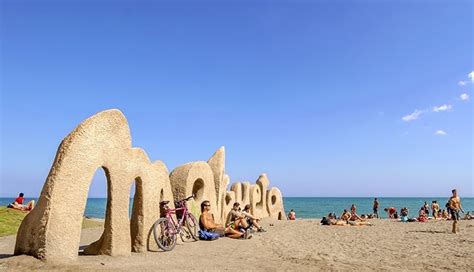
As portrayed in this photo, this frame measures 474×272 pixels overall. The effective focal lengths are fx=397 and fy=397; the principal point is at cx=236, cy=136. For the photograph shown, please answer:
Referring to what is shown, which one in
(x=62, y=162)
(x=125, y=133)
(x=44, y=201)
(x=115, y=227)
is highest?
(x=125, y=133)

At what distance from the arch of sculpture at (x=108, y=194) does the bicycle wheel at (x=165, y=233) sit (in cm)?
26

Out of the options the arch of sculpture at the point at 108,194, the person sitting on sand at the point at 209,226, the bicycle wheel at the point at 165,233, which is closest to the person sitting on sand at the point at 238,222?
the person sitting on sand at the point at 209,226

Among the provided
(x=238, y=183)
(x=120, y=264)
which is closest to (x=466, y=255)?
(x=120, y=264)

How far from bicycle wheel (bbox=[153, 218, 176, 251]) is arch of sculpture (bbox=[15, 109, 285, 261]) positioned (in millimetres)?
263

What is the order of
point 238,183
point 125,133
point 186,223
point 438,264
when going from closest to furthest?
point 438,264 → point 125,133 → point 186,223 → point 238,183

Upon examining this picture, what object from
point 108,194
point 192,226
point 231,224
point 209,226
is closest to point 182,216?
point 192,226

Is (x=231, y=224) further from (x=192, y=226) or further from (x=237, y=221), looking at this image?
(x=192, y=226)

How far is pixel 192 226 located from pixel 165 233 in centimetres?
228

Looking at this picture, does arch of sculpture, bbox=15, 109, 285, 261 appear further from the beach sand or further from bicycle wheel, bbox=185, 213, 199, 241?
bicycle wheel, bbox=185, 213, 199, 241

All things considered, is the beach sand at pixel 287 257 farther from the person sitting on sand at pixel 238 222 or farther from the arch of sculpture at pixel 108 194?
the person sitting on sand at pixel 238 222

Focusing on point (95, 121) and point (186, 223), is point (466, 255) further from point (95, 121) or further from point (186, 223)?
point (95, 121)

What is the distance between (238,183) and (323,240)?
10.7 meters

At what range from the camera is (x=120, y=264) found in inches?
324

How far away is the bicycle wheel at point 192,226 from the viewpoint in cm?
1258
